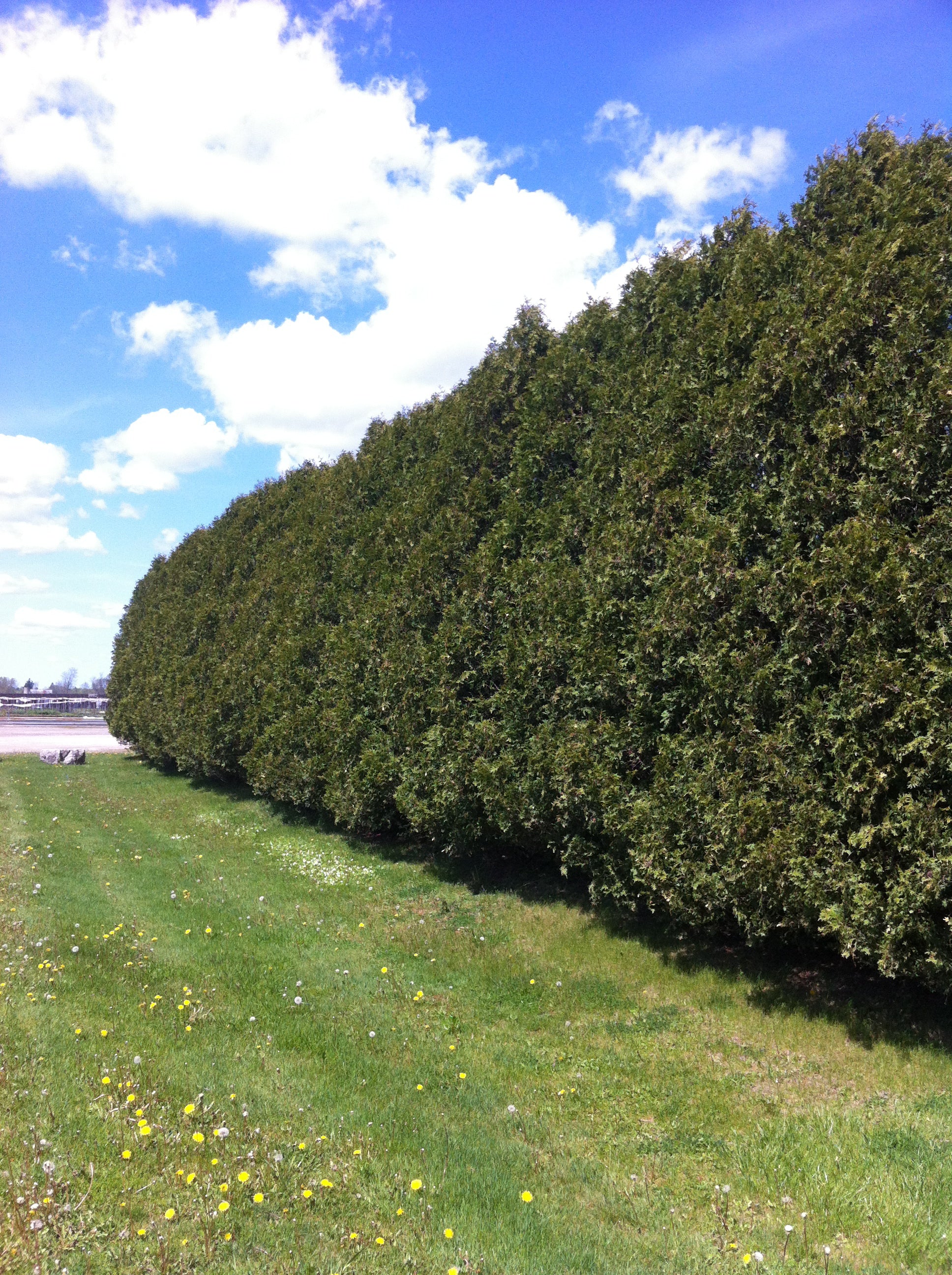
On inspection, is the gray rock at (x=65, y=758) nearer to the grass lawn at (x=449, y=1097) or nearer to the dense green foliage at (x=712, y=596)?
the dense green foliage at (x=712, y=596)

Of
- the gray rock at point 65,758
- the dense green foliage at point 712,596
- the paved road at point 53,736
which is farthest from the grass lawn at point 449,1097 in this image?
the paved road at point 53,736

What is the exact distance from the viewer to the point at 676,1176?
4.43 metres

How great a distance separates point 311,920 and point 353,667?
12.5 ft

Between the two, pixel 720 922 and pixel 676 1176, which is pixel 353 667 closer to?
pixel 720 922

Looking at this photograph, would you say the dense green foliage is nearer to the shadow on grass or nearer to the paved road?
the shadow on grass

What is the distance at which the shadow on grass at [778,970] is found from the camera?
18.9 feet

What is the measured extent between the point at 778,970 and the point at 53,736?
121ft

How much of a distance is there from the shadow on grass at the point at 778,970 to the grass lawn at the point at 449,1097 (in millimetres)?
31

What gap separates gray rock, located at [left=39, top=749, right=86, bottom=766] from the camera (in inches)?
940

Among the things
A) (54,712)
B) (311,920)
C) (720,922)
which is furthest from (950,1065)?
(54,712)

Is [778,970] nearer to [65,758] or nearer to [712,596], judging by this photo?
[712,596]

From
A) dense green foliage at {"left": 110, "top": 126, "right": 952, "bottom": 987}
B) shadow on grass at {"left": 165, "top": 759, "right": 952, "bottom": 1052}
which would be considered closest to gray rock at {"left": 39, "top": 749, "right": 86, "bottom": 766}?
Result: dense green foliage at {"left": 110, "top": 126, "right": 952, "bottom": 987}

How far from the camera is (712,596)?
6523 mm

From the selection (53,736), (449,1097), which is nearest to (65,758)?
(53,736)
